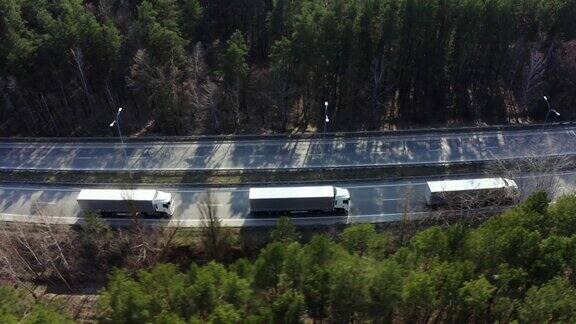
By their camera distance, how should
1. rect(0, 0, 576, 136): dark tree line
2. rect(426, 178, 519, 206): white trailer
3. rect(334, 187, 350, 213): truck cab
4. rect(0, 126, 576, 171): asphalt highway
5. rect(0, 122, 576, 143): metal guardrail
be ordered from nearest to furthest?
1. rect(426, 178, 519, 206): white trailer
2. rect(334, 187, 350, 213): truck cab
3. rect(0, 126, 576, 171): asphalt highway
4. rect(0, 0, 576, 136): dark tree line
5. rect(0, 122, 576, 143): metal guardrail

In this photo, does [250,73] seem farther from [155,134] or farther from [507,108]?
[507,108]

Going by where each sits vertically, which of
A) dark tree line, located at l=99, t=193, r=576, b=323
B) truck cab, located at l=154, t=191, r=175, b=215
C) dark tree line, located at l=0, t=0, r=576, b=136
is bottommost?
dark tree line, located at l=99, t=193, r=576, b=323

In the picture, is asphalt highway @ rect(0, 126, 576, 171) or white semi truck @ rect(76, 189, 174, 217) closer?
white semi truck @ rect(76, 189, 174, 217)

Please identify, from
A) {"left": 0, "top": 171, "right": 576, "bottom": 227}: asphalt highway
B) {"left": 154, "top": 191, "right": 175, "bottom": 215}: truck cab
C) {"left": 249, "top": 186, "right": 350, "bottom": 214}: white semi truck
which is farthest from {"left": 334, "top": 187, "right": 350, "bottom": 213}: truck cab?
{"left": 154, "top": 191, "right": 175, "bottom": 215}: truck cab

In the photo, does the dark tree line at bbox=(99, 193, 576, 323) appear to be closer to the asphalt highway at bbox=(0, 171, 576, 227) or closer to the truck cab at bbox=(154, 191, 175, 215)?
the asphalt highway at bbox=(0, 171, 576, 227)

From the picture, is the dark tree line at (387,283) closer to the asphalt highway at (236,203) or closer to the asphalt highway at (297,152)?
the asphalt highway at (236,203)

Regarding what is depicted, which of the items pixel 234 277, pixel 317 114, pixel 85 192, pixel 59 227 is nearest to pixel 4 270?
pixel 59 227

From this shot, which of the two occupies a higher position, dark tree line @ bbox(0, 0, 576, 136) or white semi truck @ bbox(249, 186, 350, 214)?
dark tree line @ bbox(0, 0, 576, 136)
